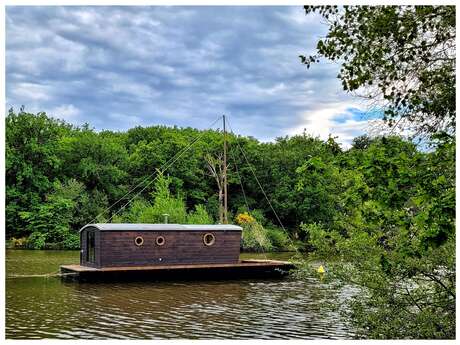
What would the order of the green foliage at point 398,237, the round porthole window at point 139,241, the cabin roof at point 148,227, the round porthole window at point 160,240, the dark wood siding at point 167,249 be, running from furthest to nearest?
the round porthole window at point 160,240 < the round porthole window at point 139,241 < the cabin roof at point 148,227 < the dark wood siding at point 167,249 < the green foliage at point 398,237

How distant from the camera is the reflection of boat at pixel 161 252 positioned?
66.5 ft

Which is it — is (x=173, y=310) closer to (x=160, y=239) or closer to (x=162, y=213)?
(x=160, y=239)

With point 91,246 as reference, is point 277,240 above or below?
below

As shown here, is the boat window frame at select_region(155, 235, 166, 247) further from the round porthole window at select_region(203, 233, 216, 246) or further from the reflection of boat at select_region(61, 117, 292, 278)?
the round porthole window at select_region(203, 233, 216, 246)

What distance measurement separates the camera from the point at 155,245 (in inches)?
839

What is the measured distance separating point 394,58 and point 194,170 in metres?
37.4

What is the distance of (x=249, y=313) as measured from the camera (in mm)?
13836

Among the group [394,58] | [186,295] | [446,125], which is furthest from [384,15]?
[186,295]

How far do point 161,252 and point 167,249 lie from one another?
0.81 feet

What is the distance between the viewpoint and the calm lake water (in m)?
11.3

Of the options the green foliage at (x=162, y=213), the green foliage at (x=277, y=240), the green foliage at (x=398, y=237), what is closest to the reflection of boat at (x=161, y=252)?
the green foliage at (x=162, y=213)

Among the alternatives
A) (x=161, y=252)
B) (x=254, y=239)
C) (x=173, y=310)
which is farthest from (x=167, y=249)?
(x=254, y=239)

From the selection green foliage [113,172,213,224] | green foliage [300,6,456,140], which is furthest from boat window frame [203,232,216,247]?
green foliage [300,6,456,140]

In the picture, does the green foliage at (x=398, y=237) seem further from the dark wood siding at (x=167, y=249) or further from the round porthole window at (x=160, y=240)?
the round porthole window at (x=160, y=240)
